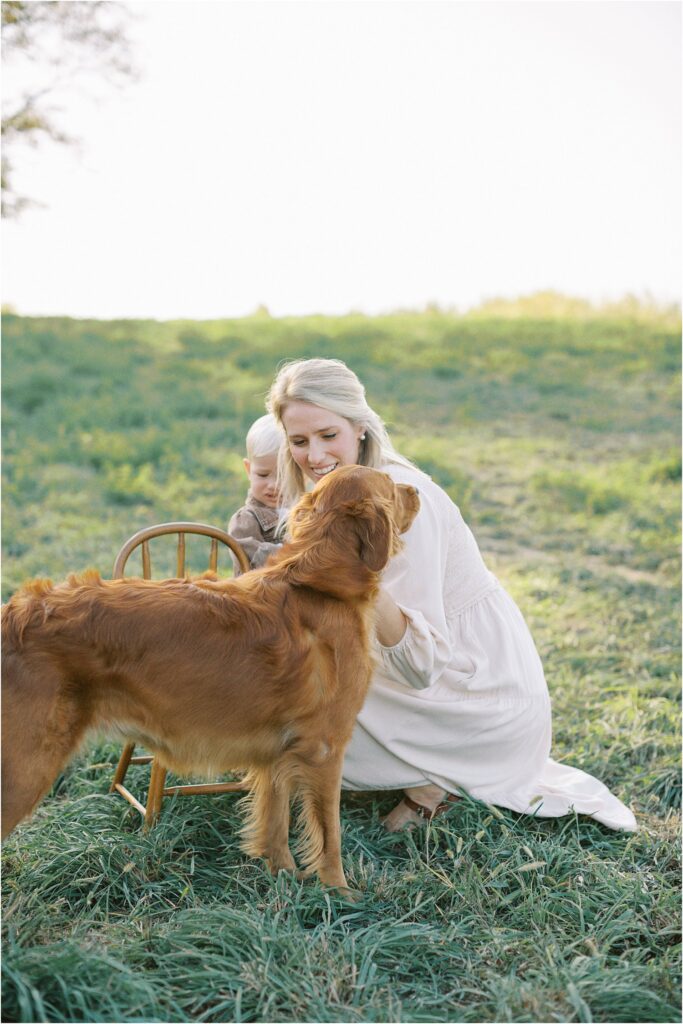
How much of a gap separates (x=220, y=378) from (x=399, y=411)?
2.70 m

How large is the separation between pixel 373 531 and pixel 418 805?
4.56ft

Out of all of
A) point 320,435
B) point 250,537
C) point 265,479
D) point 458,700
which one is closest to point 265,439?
point 265,479

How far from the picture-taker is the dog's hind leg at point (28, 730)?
2680mm

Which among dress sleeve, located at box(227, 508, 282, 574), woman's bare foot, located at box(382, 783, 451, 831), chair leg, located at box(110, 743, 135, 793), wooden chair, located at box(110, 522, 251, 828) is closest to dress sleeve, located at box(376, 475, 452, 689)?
woman's bare foot, located at box(382, 783, 451, 831)

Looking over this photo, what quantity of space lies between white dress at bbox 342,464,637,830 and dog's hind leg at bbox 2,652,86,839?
1.26 m

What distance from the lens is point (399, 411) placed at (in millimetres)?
12531

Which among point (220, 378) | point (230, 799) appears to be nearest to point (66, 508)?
point (220, 378)

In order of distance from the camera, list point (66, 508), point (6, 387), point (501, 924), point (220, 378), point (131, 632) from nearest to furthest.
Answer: point (131, 632)
point (501, 924)
point (66, 508)
point (6, 387)
point (220, 378)

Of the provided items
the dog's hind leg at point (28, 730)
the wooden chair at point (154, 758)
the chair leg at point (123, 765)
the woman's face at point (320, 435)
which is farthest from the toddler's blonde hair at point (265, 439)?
the dog's hind leg at point (28, 730)

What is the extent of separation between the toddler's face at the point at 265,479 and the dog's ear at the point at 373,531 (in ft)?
4.26

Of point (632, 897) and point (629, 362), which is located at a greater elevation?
point (629, 362)

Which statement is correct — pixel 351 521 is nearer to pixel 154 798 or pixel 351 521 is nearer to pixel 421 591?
pixel 421 591

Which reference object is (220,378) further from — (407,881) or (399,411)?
(407,881)

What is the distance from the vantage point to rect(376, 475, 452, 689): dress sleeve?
11.3ft
